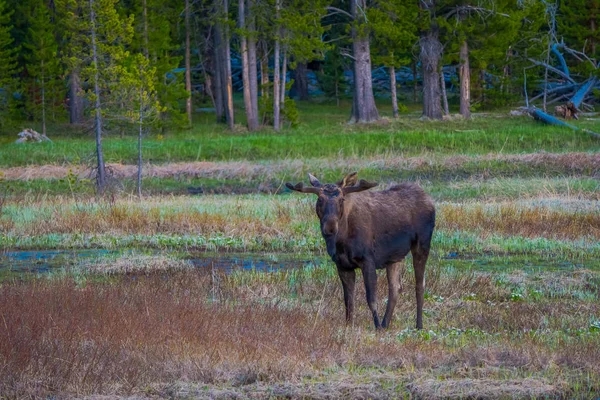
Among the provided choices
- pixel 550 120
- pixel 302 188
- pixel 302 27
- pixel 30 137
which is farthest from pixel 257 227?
pixel 30 137

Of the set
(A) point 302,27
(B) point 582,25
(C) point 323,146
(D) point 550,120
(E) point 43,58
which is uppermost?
(B) point 582,25

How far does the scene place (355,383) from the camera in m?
8.04

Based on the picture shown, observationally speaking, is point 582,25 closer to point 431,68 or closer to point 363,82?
point 431,68

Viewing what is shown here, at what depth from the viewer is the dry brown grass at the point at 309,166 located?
3117 centimetres

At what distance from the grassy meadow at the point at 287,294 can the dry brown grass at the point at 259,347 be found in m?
0.03

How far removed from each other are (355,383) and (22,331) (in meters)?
3.58

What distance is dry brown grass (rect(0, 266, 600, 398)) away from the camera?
806 cm

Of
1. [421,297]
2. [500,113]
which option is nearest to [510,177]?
[500,113]

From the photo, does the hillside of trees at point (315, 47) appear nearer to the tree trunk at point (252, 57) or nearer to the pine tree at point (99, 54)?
the tree trunk at point (252, 57)

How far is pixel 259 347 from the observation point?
916cm

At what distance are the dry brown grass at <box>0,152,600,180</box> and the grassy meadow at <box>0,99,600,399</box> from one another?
0.10 metres

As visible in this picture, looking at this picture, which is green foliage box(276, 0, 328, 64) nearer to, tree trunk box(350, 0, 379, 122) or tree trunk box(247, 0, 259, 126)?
tree trunk box(247, 0, 259, 126)

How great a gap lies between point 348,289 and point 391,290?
77 centimetres

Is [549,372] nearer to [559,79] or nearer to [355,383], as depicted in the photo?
[355,383]
